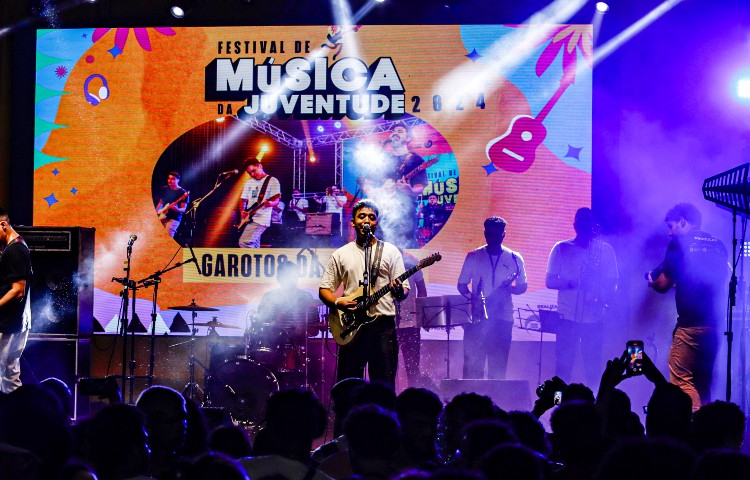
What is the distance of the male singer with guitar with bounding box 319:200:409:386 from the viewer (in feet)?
21.7

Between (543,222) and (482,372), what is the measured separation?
1.86 meters

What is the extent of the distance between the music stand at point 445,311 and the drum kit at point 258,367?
1018 millimetres

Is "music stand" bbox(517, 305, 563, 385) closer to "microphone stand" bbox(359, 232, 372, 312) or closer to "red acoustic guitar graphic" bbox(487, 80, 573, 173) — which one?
"red acoustic guitar graphic" bbox(487, 80, 573, 173)

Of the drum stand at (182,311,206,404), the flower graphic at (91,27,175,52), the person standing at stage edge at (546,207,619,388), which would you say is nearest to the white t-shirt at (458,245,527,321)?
the person standing at stage edge at (546,207,619,388)

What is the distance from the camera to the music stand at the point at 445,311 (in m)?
8.58

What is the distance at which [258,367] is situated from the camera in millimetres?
8602

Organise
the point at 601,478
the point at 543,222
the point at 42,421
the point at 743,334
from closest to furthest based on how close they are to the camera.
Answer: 1. the point at 601,478
2. the point at 42,421
3. the point at 743,334
4. the point at 543,222

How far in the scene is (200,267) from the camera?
9688 millimetres

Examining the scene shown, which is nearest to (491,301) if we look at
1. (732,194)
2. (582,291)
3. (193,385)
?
(582,291)

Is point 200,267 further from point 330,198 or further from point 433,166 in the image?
point 433,166

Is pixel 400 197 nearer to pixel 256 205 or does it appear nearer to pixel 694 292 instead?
pixel 256 205

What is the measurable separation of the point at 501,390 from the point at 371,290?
167 centimetres

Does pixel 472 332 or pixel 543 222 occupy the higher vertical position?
pixel 543 222

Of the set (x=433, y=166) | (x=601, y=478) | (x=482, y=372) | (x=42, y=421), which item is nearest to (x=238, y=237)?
(x=433, y=166)
